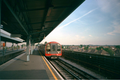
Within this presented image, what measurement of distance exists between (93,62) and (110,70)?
2.60 metres

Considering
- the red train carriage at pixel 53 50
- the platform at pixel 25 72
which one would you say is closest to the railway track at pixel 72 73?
the platform at pixel 25 72

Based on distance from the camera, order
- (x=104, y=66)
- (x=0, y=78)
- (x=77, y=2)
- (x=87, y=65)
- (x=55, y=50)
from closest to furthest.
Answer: (x=0, y=78) < (x=77, y=2) < (x=104, y=66) < (x=87, y=65) < (x=55, y=50)

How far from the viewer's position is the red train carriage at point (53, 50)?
14000mm

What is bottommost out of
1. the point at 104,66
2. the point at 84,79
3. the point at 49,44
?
the point at 84,79

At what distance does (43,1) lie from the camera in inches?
220

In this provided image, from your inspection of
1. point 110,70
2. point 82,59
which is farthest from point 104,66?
point 82,59

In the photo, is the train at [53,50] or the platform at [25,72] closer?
the platform at [25,72]

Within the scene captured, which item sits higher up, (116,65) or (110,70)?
(116,65)

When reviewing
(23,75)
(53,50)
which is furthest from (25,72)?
(53,50)

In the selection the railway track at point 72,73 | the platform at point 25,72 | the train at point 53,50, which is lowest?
the railway track at point 72,73

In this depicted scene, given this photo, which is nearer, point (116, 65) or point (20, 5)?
point (20, 5)

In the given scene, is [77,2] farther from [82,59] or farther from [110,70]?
[82,59]

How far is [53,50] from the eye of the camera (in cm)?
1420

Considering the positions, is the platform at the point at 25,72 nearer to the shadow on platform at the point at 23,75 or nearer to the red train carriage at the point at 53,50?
the shadow on platform at the point at 23,75
